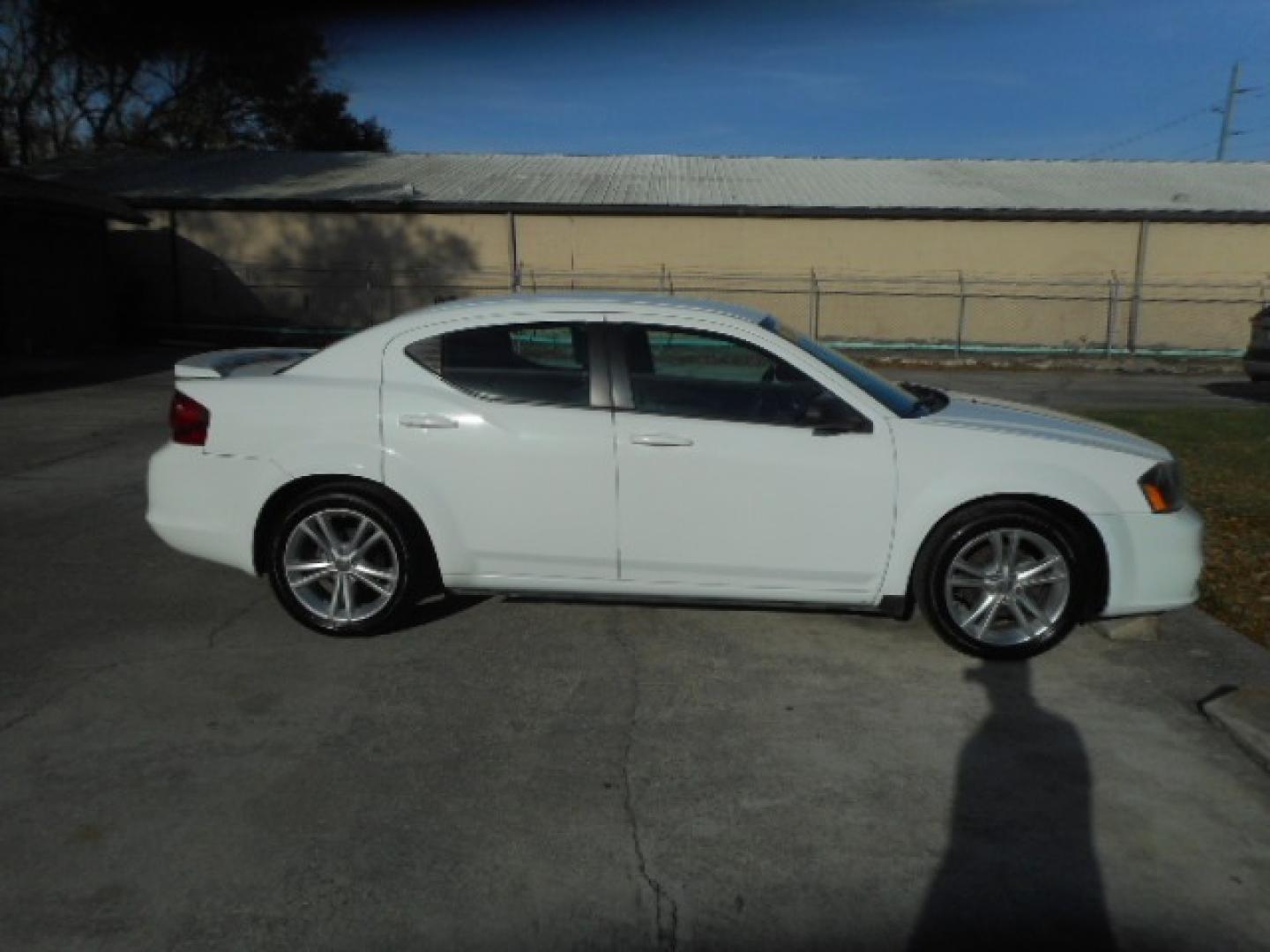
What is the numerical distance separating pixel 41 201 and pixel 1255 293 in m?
26.8

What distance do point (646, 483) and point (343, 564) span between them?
145cm

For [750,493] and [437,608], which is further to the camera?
[437,608]

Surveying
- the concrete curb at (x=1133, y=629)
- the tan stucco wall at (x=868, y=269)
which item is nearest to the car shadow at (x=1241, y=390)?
the tan stucco wall at (x=868, y=269)

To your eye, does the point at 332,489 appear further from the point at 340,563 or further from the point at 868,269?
the point at 868,269

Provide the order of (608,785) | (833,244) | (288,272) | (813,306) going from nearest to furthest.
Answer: (608,785)
(813,306)
(833,244)
(288,272)

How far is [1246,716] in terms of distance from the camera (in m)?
3.59

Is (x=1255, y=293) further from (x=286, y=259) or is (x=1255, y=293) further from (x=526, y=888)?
(x=526, y=888)

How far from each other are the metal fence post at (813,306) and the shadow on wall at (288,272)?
27.6 feet

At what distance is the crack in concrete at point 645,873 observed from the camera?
2447 mm

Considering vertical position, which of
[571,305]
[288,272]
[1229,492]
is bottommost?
[1229,492]

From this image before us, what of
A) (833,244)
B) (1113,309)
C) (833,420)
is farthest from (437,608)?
(1113,309)

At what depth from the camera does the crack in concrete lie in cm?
245

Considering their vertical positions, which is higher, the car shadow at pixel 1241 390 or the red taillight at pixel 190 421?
the red taillight at pixel 190 421

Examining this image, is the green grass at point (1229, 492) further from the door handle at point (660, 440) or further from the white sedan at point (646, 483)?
the door handle at point (660, 440)
